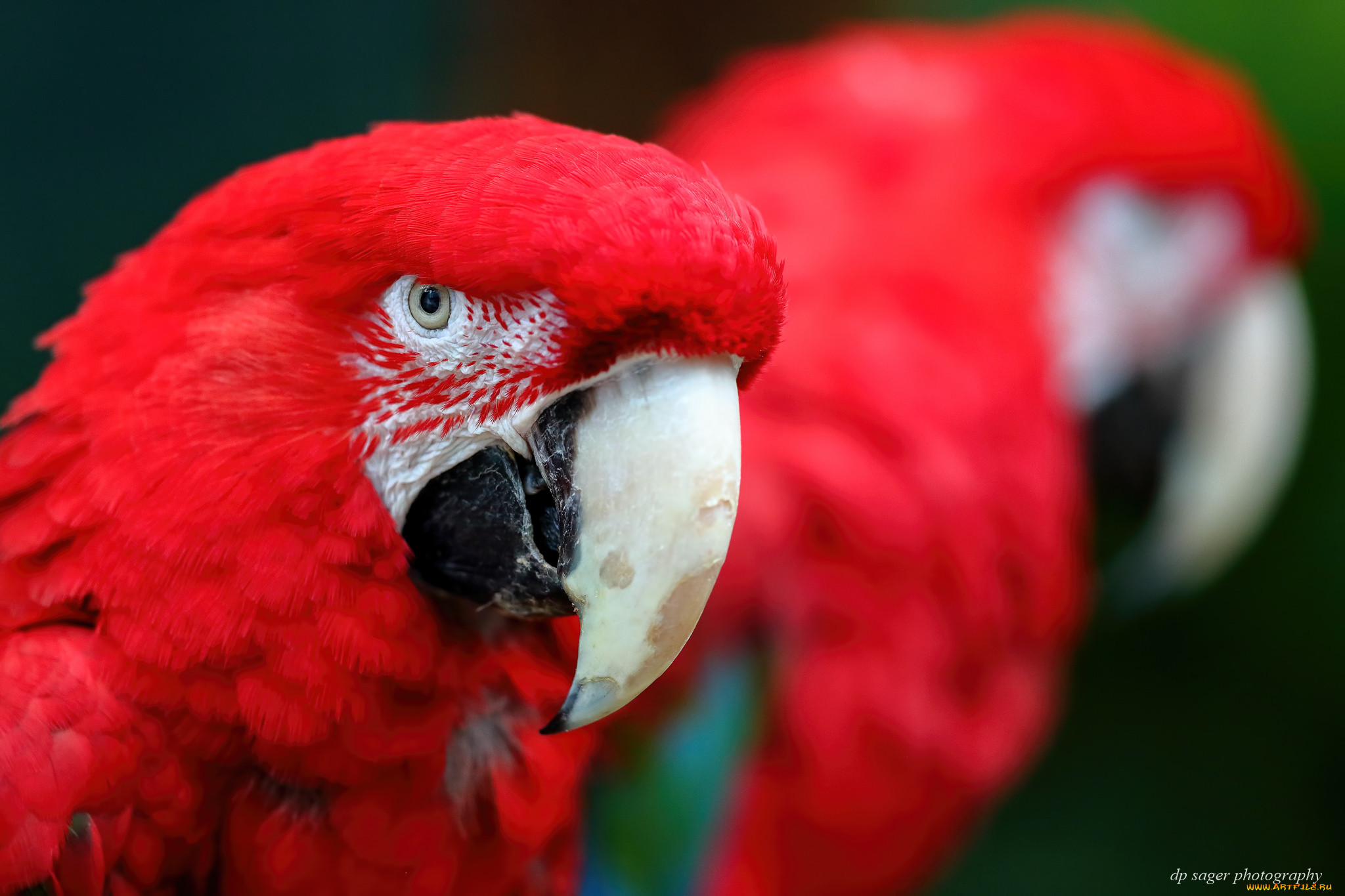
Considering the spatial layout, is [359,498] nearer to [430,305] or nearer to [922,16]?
[430,305]

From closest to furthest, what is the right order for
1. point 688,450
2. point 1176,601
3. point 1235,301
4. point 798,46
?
point 688,450
point 1235,301
point 798,46
point 1176,601

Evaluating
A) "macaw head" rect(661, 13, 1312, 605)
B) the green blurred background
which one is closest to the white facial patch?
"macaw head" rect(661, 13, 1312, 605)

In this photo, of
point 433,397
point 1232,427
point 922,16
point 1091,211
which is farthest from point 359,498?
point 922,16

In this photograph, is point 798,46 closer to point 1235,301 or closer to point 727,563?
point 1235,301

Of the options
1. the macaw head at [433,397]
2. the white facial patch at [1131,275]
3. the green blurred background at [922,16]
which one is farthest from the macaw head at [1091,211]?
the macaw head at [433,397]

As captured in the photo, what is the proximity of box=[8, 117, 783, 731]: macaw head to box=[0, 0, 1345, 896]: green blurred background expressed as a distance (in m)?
0.77

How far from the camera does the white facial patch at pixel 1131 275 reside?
4.37 ft

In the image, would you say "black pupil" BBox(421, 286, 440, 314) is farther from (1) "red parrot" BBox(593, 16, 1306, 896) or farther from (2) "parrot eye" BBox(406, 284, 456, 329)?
(1) "red parrot" BBox(593, 16, 1306, 896)

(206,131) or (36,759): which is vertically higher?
(206,131)

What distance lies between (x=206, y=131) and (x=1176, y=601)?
155 cm

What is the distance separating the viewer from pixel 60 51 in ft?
3.90

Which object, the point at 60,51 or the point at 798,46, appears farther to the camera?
the point at 798,46

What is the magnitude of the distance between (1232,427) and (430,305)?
1226mm

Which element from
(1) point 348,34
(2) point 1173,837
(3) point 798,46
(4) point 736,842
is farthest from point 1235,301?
(1) point 348,34
